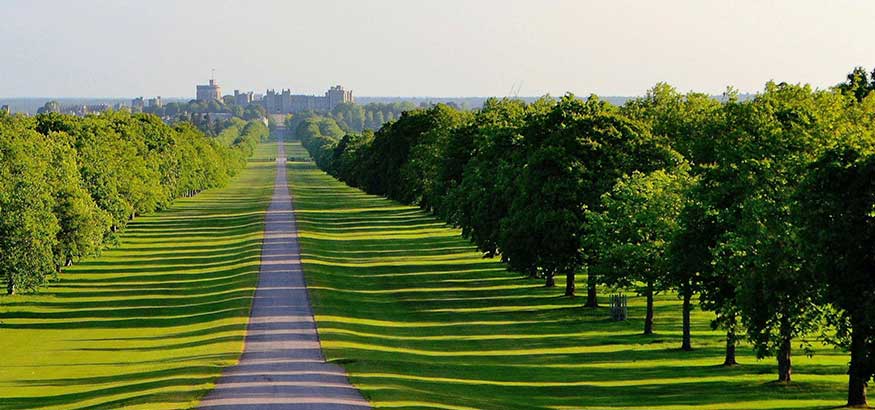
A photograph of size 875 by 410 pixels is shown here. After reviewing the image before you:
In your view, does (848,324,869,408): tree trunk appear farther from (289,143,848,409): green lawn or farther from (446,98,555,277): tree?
(446,98,555,277): tree

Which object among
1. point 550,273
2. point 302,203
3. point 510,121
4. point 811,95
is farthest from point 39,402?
point 302,203

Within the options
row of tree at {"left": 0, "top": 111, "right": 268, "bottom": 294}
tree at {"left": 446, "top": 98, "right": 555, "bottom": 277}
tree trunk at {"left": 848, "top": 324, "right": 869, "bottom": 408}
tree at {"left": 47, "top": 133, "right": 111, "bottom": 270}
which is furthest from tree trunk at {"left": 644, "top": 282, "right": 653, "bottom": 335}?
tree at {"left": 47, "top": 133, "right": 111, "bottom": 270}

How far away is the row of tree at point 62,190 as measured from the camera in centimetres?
7912

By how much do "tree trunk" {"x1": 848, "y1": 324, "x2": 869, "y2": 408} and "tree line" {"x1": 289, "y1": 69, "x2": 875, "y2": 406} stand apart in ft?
0.23

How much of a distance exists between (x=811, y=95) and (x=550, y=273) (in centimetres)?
1898

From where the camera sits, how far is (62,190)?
90.6m

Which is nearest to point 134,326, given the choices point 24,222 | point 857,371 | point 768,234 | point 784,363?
point 24,222

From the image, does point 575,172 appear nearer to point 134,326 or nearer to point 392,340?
point 392,340

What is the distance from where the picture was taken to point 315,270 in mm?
94750

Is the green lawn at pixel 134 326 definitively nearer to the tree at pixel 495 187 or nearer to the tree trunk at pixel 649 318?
the tree at pixel 495 187

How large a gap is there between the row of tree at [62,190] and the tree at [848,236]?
54.4 metres

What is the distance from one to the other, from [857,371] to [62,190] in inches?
2596

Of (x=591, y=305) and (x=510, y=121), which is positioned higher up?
(x=510, y=121)

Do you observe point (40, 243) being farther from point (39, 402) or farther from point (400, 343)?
point (39, 402)
